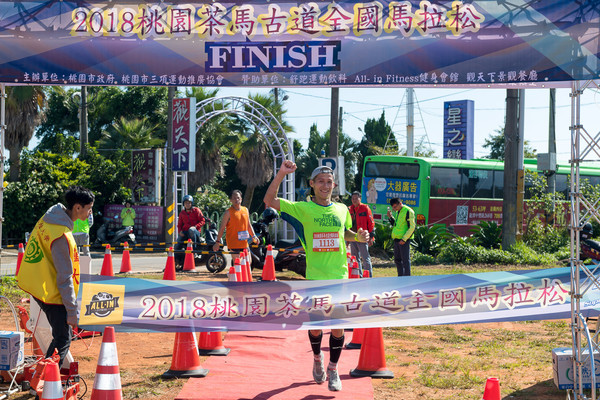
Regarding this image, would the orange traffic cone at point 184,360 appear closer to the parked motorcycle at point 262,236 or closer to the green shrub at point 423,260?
the parked motorcycle at point 262,236

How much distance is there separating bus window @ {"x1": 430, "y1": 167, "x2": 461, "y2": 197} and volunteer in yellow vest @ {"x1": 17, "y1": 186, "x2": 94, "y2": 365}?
77.4 feet

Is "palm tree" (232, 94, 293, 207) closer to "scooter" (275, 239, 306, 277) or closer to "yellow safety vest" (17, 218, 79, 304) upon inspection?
"scooter" (275, 239, 306, 277)

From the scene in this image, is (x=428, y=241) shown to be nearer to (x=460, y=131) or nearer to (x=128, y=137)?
(x=128, y=137)

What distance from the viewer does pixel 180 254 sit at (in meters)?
17.8

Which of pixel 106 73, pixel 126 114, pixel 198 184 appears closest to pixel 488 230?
pixel 106 73

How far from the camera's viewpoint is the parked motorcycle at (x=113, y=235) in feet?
87.2

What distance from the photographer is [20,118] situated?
29859 millimetres

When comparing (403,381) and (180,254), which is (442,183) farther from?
(403,381)

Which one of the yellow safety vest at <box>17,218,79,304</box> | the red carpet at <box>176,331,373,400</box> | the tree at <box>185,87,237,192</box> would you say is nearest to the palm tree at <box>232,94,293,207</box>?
the tree at <box>185,87,237,192</box>

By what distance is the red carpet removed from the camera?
6355 mm

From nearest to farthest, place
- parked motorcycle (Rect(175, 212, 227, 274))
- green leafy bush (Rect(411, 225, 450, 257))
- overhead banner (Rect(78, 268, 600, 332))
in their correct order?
overhead banner (Rect(78, 268, 600, 332)) → parked motorcycle (Rect(175, 212, 227, 274)) → green leafy bush (Rect(411, 225, 450, 257))

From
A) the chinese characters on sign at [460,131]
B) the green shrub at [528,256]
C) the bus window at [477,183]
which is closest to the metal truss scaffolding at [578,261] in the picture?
the green shrub at [528,256]

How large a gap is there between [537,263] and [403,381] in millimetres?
13832

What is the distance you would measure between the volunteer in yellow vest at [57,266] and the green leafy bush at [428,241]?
686 inches
